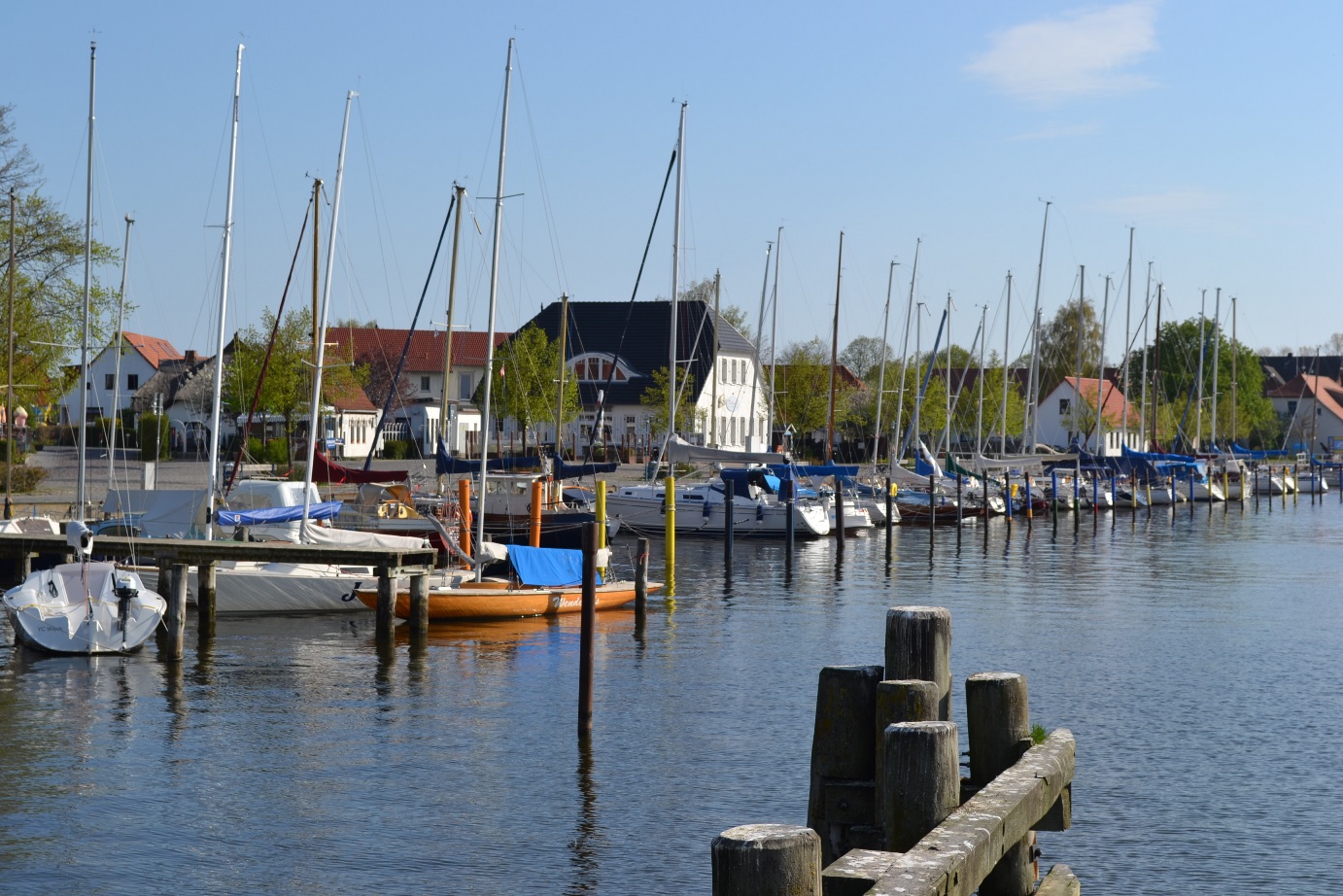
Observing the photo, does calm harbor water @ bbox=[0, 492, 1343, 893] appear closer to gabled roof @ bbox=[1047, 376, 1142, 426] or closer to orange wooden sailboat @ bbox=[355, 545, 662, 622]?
orange wooden sailboat @ bbox=[355, 545, 662, 622]

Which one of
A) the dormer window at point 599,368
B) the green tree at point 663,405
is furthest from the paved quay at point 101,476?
the dormer window at point 599,368

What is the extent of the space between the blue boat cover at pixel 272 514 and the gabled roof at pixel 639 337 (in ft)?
192

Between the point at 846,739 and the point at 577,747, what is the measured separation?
440 inches

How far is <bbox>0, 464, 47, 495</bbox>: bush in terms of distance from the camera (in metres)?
53.2

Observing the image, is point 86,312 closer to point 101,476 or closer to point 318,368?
point 318,368

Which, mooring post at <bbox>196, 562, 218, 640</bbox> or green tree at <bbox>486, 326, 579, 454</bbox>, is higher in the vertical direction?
green tree at <bbox>486, 326, 579, 454</bbox>

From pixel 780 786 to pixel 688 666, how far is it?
30.7ft

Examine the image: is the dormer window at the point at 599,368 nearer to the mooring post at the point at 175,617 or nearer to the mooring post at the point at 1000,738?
the mooring post at the point at 175,617

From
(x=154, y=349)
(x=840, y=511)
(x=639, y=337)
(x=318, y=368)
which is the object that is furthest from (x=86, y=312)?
(x=154, y=349)

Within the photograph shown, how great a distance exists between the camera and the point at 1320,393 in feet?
554

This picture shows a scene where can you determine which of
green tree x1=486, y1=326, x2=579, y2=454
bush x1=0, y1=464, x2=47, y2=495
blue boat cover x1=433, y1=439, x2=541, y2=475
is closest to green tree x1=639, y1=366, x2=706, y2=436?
green tree x1=486, y1=326, x2=579, y2=454

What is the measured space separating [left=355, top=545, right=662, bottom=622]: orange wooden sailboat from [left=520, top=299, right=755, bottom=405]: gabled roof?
2401 inches

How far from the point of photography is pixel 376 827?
57.1 ft

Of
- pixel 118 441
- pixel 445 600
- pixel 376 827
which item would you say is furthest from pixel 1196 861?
pixel 118 441
